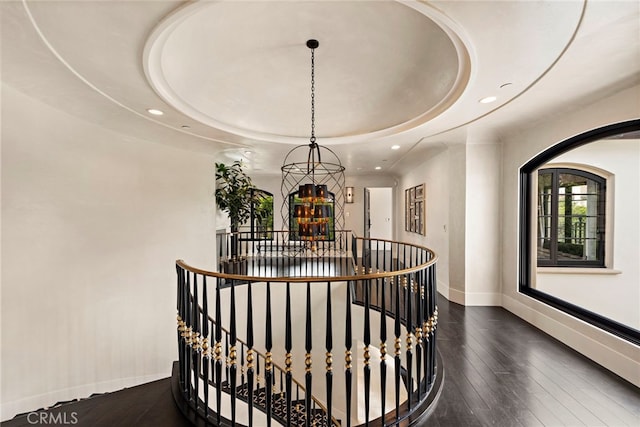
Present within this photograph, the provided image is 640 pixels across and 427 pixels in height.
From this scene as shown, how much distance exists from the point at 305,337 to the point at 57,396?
3.21 meters

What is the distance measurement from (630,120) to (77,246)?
6192 mm

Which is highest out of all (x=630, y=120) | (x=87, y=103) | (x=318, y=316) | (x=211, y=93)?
(x=211, y=93)

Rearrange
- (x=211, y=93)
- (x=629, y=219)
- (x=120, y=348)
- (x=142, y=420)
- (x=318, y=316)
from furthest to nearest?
(x=318, y=316), (x=629, y=219), (x=120, y=348), (x=211, y=93), (x=142, y=420)

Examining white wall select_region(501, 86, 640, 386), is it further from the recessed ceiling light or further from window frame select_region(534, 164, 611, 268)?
the recessed ceiling light

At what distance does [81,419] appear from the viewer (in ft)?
7.59

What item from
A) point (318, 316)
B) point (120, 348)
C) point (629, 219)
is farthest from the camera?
point (318, 316)

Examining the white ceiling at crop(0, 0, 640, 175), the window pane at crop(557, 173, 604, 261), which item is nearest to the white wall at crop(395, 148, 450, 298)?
the white ceiling at crop(0, 0, 640, 175)

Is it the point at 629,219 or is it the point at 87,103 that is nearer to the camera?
the point at 87,103

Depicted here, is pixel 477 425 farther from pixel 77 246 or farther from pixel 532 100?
pixel 77 246

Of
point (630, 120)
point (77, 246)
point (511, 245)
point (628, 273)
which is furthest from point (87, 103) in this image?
point (628, 273)

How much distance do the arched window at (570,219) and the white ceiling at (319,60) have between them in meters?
1.74

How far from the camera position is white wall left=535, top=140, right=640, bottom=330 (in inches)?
166

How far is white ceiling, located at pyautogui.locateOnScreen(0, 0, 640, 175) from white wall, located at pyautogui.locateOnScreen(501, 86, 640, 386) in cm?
20

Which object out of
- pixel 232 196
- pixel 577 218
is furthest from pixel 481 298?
pixel 232 196
